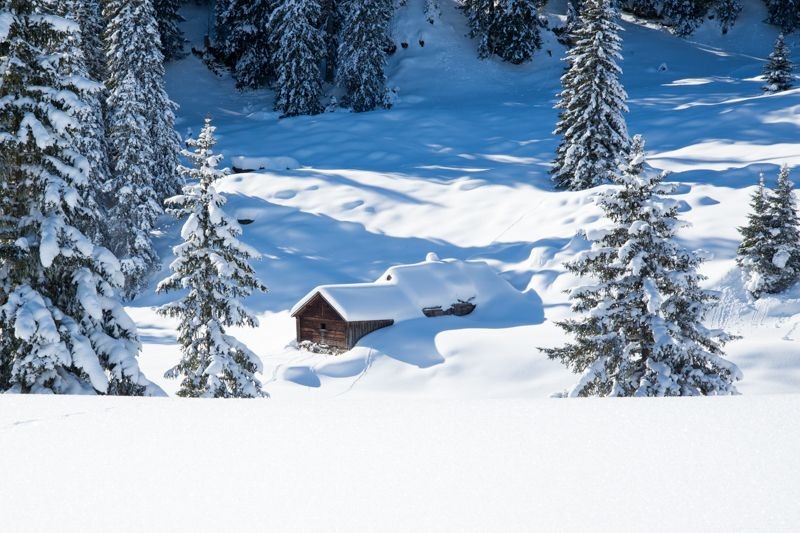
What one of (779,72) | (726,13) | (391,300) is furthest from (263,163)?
(726,13)

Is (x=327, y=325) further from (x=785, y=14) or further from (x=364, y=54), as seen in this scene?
(x=785, y=14)

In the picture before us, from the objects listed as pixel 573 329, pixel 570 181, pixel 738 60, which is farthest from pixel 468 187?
pixel 738 60

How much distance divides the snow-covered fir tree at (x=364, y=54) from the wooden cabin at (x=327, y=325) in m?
30.4

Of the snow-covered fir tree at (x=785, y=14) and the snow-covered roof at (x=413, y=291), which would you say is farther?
the snow-covered fir tree at (x=785, y=14)

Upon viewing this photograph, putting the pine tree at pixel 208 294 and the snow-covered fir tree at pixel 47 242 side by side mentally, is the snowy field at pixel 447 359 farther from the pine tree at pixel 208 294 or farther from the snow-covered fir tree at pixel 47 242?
the pine tree at pixel 208 294

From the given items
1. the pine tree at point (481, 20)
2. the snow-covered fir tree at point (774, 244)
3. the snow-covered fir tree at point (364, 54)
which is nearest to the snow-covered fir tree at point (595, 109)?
the snow-covered fir tree at point (774, 244)

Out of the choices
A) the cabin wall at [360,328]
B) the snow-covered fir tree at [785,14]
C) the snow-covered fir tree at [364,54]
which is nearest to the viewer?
the cabin wall at [360,328]

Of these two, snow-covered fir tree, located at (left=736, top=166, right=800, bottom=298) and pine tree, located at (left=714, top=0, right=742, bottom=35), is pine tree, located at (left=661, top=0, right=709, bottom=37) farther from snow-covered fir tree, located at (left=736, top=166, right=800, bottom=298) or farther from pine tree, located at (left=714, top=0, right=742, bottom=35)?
snow-covered fir tree, located at (left=736, top=166, right=800, bottom=298)

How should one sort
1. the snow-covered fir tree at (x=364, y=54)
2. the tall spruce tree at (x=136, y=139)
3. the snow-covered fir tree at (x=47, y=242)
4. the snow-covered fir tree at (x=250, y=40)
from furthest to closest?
the snow-covered fir tree at (x=250, y=40)
the snow-covered fir tree at (x=364, y=54)
the tall spruce tree at (x=136, y=139)
the snow-covered fir tree at (x=47, y=242)

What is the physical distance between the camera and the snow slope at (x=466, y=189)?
886 inches

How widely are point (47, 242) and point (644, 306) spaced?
36.9 ft

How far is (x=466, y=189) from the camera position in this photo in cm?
3769

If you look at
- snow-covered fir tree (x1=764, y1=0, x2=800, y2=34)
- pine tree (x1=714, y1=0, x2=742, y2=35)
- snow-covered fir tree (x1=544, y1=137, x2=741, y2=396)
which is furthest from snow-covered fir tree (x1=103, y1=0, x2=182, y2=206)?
snow-covered fir tree (x1=764, y1=0, x2=800, y2=34)

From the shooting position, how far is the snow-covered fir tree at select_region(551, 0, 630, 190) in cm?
3309
